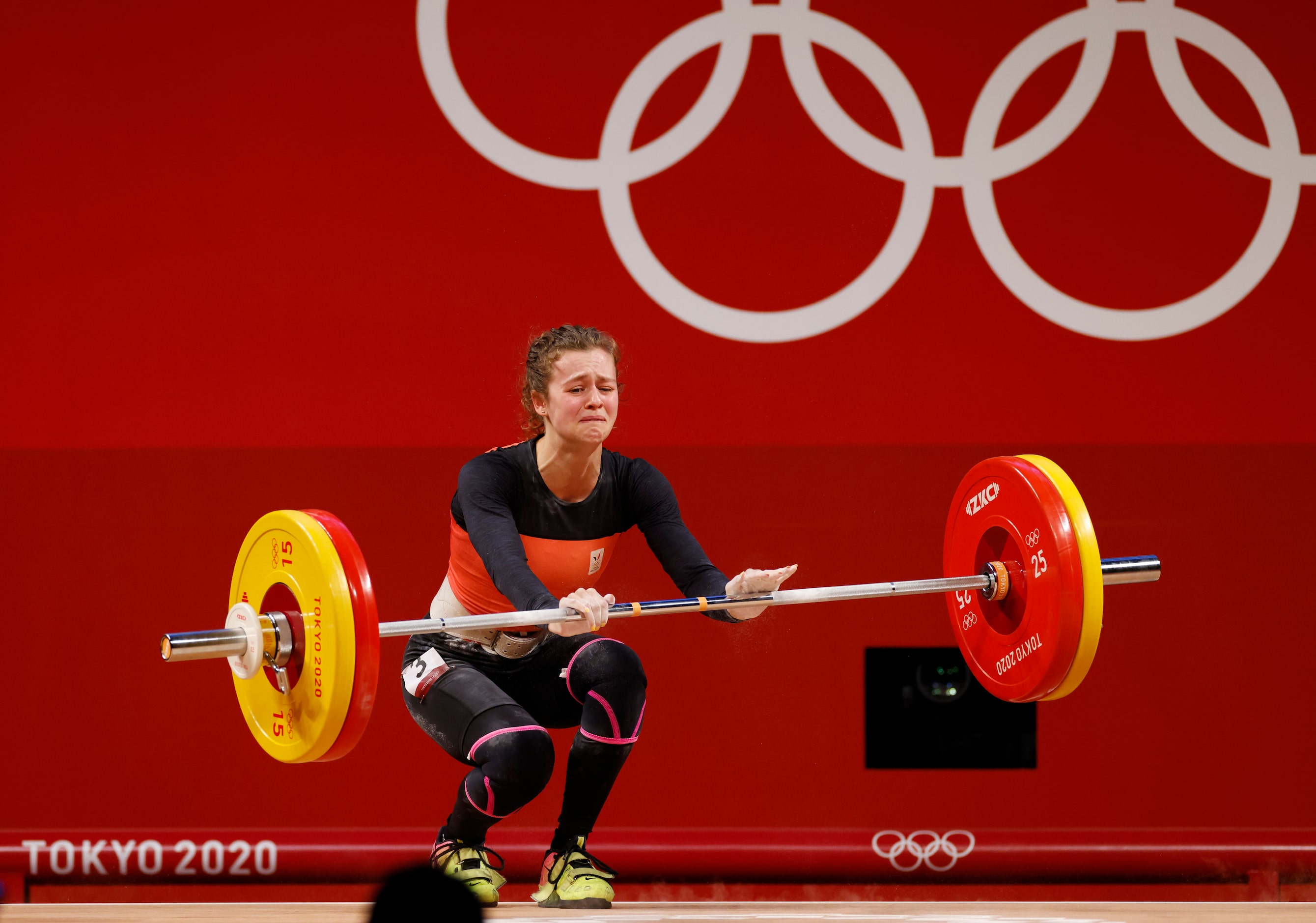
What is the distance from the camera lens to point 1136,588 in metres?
3.69

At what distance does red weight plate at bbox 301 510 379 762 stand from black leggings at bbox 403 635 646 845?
0.28 metres

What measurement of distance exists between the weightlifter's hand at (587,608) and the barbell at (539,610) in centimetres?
3

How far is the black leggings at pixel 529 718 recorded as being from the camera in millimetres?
2473

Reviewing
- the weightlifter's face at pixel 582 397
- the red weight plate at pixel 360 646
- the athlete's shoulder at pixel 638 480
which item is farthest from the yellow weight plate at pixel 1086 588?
the red weight plate at pixel 360 646

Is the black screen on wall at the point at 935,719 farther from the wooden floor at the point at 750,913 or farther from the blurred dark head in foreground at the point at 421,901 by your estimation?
the blurred dark head in foreground at the point at 421,901

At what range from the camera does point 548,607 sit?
2.38 m

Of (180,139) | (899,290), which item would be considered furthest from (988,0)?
(180,139)

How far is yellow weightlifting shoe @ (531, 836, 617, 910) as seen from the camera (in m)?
2.62

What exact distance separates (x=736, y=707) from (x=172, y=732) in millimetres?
1665

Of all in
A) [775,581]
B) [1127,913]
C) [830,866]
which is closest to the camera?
[775,581]

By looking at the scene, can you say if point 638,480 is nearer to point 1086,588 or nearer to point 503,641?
point 503,641

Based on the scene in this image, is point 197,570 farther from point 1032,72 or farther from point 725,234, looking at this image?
point 1032,72

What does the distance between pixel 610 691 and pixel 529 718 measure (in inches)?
6.9

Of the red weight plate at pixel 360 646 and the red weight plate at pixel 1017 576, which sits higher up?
the red weight plate at pixel 1017 576
